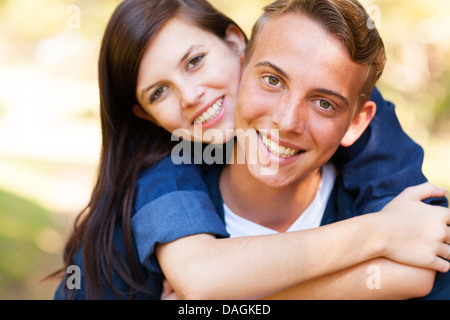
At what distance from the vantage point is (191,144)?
8.59ft

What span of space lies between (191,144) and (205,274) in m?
0.84

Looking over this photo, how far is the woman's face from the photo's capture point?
237 centimetres

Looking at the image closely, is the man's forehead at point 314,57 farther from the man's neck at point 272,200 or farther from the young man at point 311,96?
the man's neck at point 272,200

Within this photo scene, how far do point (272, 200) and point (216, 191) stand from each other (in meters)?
0.28

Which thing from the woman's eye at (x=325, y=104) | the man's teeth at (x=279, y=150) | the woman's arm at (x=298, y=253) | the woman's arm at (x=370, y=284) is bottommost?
the woman's arm at (x=370, y=284)

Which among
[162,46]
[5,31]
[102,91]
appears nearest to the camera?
[162,46]

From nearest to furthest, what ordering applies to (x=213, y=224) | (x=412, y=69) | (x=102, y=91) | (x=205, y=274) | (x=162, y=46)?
1. (x=205, y=274)
2. (x=213, y=224)
3. (x=162, y=46)
4. (x=102, y=91)
5. (x=412, y=69)

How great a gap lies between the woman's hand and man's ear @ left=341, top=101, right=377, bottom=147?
13.6 inches

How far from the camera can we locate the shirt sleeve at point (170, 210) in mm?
2104

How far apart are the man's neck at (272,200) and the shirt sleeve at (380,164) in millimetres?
194

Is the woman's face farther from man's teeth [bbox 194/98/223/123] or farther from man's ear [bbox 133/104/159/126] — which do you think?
man's ear [bbox 133/104/159/126]

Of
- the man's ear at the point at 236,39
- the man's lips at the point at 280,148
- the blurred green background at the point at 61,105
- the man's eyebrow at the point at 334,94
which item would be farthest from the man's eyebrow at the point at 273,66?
the blurred green background at the point at 61,105

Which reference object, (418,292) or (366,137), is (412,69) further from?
(418,292)
